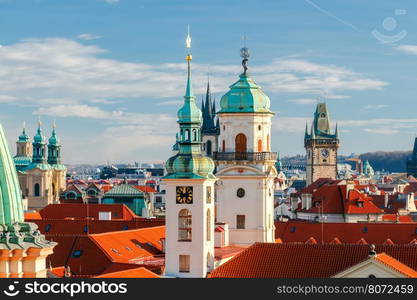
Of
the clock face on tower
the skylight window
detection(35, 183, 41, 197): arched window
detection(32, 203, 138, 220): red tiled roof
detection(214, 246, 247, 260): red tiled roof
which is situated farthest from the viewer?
detection(35, 183, 41, 197): arched window

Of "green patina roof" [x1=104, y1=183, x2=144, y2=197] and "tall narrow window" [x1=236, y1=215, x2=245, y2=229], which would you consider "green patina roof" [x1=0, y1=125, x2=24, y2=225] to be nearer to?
"tall narrow window" [x1=236, y1=215, x2=245, y2=229]

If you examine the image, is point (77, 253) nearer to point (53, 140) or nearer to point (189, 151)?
point (189, 151)

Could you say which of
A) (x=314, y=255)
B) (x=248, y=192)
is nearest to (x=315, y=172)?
(x=248, y=192)

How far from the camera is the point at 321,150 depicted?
627 feet

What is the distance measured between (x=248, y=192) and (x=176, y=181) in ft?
37.9

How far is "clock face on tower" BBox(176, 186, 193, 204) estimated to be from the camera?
45.7m

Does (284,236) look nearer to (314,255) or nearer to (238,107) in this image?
(238,107)

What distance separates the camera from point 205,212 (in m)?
45.5

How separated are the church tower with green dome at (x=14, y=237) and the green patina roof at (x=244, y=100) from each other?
115 ft

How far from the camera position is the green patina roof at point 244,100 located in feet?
186

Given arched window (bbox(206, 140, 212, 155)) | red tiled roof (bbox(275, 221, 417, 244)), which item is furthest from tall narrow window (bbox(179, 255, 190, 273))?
arched window (bbox(206, 140, 212, 155))

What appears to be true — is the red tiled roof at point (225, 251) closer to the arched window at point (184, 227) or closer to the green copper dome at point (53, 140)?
the arched window at point (184, 227)

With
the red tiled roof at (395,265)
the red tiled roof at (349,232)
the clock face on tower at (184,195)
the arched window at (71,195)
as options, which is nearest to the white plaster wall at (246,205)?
the clock face on tower at (184,195)

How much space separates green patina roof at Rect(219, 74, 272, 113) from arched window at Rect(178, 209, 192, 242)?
12134 mm
